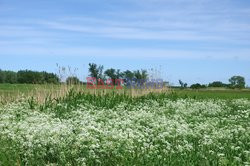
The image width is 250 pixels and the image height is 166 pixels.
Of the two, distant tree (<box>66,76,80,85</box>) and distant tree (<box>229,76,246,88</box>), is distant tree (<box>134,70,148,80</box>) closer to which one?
distant tree (<box>66,76,80,85</box>)

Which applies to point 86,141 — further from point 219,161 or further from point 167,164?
point 219,161

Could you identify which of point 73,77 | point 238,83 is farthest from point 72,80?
point 238,83

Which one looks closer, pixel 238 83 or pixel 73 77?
pixel 73 77

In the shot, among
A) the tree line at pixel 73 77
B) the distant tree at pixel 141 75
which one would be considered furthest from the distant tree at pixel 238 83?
the distant tree at pixel 141 75

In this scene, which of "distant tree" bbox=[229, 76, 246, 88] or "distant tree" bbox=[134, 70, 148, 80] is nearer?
"distant tree" bbox=[134, 70, 148, 80]

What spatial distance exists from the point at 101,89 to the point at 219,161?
15353 millimetres

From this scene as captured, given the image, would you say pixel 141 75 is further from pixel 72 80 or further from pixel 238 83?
pixel 238 83

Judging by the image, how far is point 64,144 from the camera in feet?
26.6

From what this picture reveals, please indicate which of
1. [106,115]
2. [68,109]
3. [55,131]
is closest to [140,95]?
[68,109]

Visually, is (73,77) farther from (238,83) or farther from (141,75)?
(238,83)

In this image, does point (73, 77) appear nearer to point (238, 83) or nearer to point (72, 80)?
point (72, 80)

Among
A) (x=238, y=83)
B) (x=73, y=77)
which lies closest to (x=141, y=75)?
(x=73, y=77)

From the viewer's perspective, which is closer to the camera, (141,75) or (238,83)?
(141,75)

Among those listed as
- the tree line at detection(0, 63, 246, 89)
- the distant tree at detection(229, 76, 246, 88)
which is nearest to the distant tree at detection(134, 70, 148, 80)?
the tree line at detection(0, 63, 246, 89)
